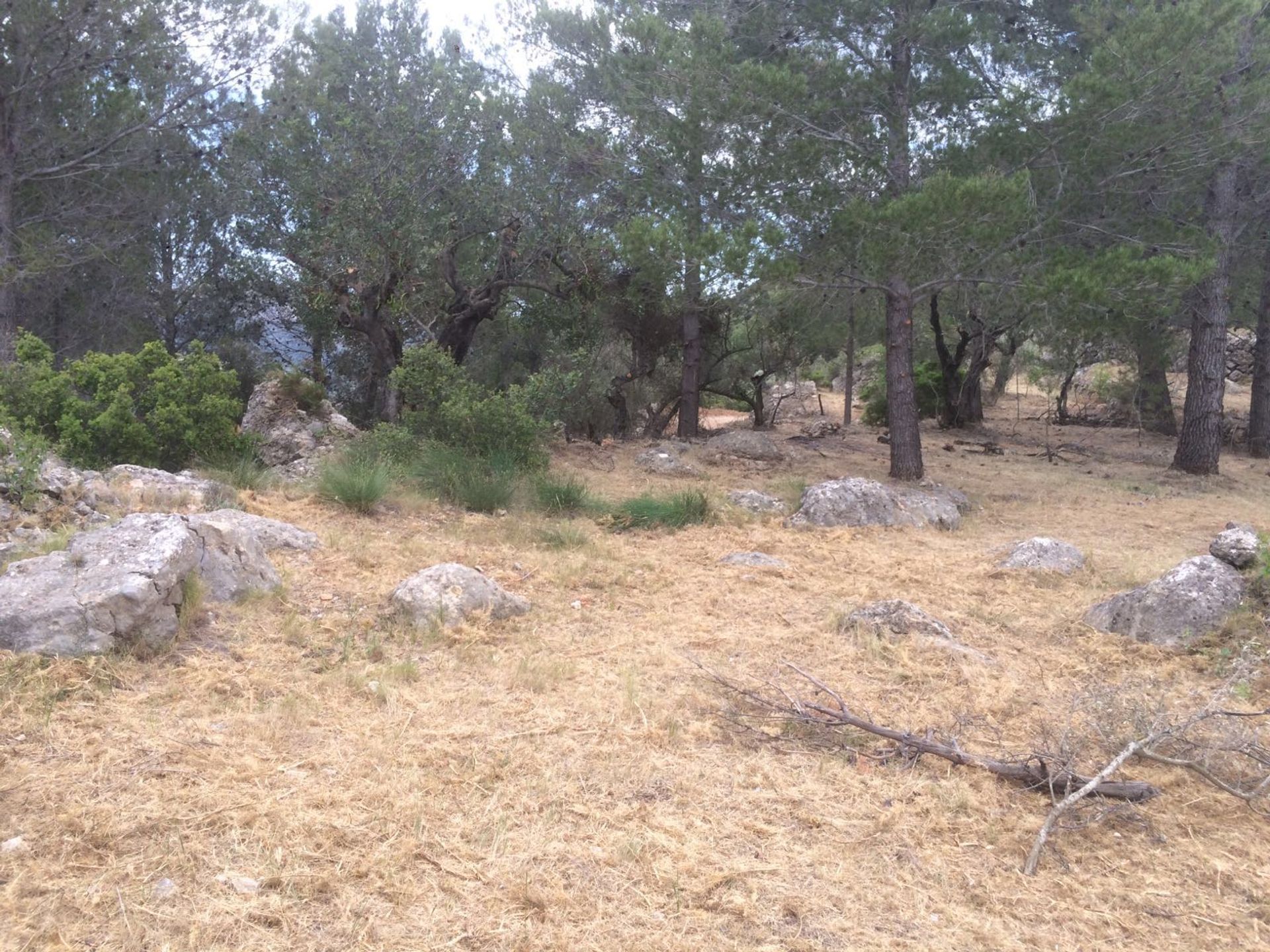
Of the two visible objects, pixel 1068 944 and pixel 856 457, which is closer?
pixel 1068 944

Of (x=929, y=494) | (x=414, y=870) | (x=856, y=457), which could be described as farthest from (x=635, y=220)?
(x=414, y=870)

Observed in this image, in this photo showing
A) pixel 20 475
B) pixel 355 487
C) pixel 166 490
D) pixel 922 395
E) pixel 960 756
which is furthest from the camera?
pixel 922 395

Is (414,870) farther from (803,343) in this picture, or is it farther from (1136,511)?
(803,343)

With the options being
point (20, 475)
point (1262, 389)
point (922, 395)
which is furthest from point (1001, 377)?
point (20, 475)

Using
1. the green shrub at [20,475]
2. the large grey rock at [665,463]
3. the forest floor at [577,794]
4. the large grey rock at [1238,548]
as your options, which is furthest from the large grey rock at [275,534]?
the large grey rock at [665,463]

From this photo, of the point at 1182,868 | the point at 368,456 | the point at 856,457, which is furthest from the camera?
the point at 856,457

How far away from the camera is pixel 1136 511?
30.2ft

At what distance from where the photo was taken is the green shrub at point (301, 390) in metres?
10.3

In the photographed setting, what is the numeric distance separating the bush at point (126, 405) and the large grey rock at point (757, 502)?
4.59 m

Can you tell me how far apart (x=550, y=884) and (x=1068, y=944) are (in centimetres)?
129

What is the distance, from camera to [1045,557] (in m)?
6.22

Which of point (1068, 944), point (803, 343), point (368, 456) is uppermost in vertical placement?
point (803, 343)

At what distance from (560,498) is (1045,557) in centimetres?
380

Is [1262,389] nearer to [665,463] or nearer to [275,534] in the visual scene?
[665,463]
